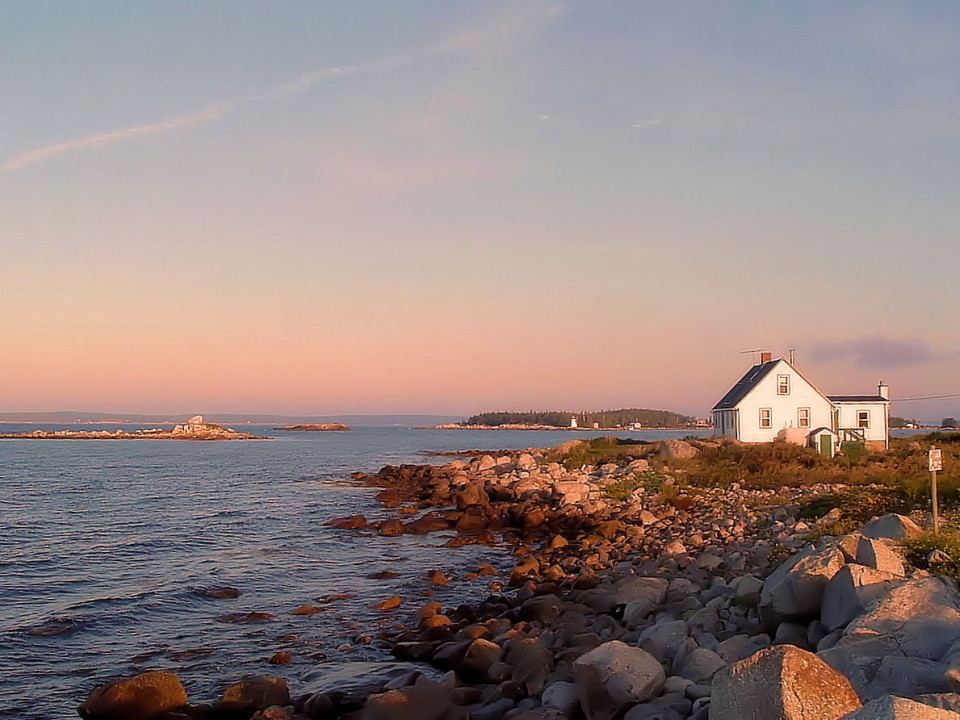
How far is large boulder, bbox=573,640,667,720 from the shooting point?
313 inches

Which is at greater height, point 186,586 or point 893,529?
point 893,529

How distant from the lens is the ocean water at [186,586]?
38.4 feet

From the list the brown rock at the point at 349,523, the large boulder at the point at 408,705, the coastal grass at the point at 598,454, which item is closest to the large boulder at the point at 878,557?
the large boulder at the point at 408,705

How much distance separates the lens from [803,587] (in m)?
8.51

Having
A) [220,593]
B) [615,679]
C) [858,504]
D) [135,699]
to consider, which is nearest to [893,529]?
[615,679]

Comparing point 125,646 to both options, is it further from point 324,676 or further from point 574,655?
point 574,655

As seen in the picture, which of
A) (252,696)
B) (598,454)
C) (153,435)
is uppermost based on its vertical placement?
(598,454)

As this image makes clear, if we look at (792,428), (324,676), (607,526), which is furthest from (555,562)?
(792,428)

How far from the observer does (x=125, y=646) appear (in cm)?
1285

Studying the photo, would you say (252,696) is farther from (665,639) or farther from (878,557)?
(878,557)

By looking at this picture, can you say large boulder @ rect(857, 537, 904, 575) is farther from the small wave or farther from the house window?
the house window

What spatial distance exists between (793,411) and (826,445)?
771 centimetres

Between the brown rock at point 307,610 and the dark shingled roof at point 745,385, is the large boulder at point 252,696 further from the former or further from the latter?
the dark shingled roof at point 745,385

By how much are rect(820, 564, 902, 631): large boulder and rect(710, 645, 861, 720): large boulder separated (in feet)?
7.82
